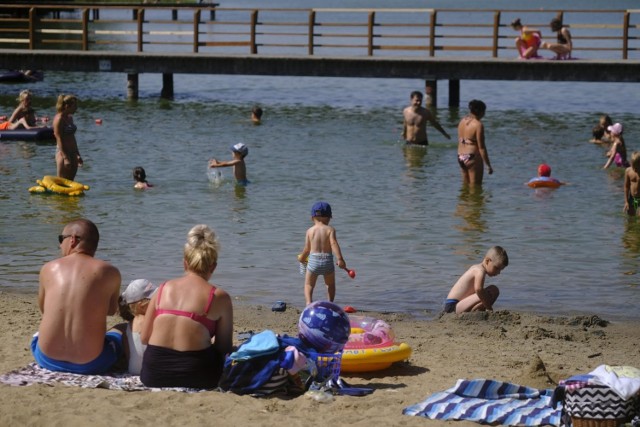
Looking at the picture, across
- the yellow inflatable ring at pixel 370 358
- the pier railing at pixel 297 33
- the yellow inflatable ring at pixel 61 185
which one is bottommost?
the yellow inflatable ring at pixel 61 185

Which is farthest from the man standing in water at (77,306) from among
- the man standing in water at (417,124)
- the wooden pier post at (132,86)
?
the wooden pier post at (132,86)

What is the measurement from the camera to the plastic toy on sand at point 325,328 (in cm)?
665

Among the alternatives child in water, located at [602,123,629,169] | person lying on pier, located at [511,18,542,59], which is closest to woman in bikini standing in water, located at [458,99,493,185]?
child in water, located at [602,123,629,169]

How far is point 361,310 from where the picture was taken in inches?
390

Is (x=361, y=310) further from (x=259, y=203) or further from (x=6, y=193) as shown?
(x=6, y=193)

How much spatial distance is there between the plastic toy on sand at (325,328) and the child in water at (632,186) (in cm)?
769

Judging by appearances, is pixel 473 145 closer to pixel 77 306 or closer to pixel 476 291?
pixel 476 291

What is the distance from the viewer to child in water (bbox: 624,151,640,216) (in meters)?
13.4

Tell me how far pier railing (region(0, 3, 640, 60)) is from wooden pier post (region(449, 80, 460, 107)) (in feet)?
3.30

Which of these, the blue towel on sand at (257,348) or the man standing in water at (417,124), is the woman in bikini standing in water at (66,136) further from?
the blue towel on sand at (257,348)

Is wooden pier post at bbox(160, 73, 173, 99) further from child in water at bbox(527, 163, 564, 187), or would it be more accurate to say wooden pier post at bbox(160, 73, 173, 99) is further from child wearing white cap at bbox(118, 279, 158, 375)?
child wearing white cap at bbox(118, 279, 158, 375)

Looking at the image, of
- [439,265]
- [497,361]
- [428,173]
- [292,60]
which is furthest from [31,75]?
[497,361]

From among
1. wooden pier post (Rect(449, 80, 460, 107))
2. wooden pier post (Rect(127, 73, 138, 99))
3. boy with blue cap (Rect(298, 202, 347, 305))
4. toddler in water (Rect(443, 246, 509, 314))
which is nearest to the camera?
toddler in water (Rect(443, 246, 509, 314))

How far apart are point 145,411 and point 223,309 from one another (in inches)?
28.5
